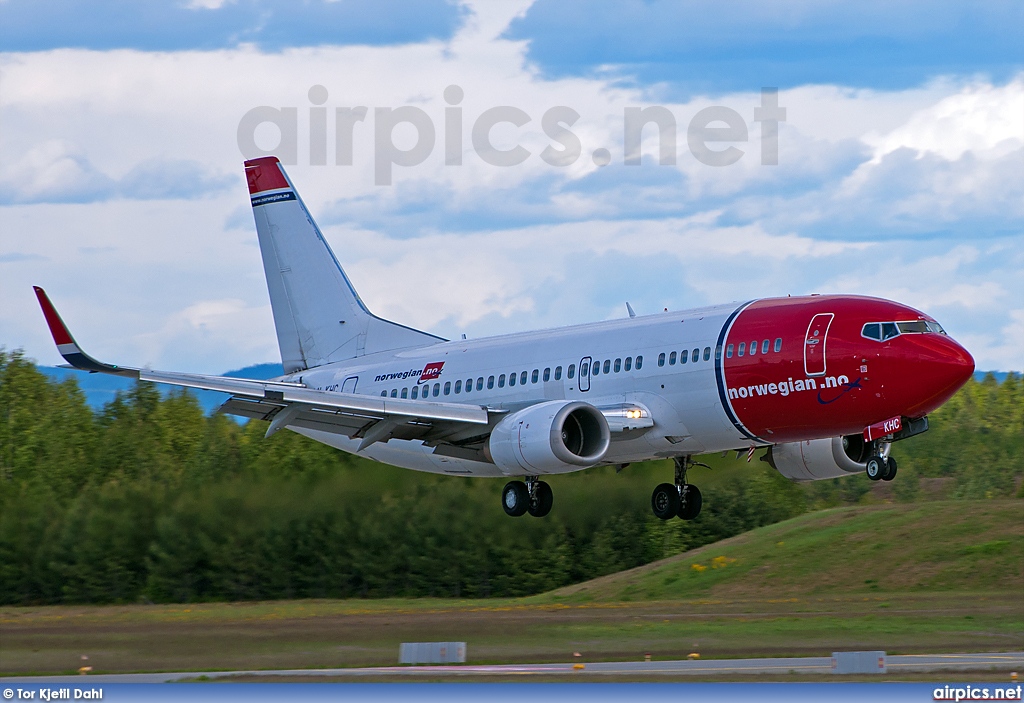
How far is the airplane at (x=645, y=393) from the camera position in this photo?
31562 millimetres

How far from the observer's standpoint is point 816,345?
31.9m

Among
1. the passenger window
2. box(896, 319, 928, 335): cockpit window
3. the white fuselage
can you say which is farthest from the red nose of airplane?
the white fuselage

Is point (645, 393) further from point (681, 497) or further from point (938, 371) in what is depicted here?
point (938, 371)

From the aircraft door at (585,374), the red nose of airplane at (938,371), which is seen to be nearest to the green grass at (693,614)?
the aircraft door at (585,374)

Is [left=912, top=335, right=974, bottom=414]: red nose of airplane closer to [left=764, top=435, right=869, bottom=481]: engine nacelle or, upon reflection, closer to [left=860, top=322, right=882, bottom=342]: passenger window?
[left=860, top=322, right=882, bottom=342]: passenger window

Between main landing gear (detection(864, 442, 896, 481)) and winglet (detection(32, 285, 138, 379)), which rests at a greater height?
winglet (detection(32, 285, 138, 379))

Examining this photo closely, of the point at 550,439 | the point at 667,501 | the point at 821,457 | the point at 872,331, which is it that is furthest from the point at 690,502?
the point at 872,331

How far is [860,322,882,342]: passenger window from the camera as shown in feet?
104

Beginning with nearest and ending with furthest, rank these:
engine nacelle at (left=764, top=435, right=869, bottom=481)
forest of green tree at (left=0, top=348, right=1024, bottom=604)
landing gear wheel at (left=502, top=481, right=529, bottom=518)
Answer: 1. engine nacelle at (left=764, top=435, right=869, bottom=481)
2. landing gear wheel at (left=502, top=481, right=529, bottom=518)
3. forest of green tree at (left=0, top=348, right=1024, bottom=604)

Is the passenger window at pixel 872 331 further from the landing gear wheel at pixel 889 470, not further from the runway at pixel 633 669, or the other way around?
the runway at pixel 633 669

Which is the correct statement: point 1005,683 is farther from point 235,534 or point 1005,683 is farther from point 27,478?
point 27,478

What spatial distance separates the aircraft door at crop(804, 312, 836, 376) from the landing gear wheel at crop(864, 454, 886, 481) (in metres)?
2.39

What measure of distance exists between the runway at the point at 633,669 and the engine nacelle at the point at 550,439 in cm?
542

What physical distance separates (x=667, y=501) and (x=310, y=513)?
52.2 feet
